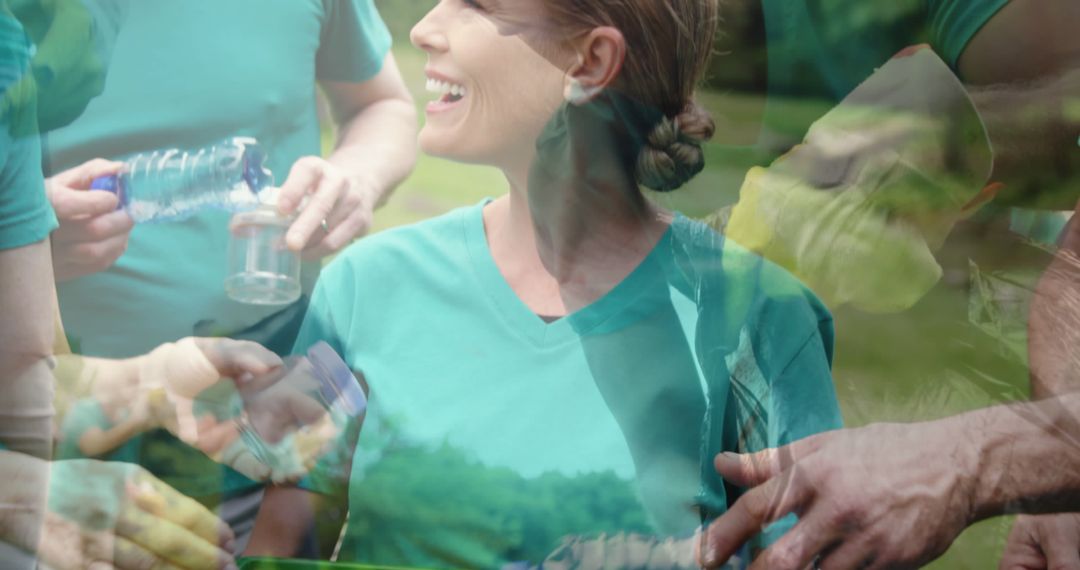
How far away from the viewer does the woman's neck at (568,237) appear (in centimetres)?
128

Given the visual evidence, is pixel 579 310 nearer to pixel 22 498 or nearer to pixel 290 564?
pixel 290 564

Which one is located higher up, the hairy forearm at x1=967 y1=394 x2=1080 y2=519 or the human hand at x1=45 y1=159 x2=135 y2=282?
the human hand at x1=45 y1=159 x2=135 y2=282

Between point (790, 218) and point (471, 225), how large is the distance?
1.15 feet

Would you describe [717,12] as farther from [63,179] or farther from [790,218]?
[63,179]

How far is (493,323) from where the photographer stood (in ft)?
4.29

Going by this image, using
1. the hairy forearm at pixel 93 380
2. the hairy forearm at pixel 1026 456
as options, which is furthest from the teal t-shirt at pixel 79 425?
the hairy forearm at pixel 1026 456

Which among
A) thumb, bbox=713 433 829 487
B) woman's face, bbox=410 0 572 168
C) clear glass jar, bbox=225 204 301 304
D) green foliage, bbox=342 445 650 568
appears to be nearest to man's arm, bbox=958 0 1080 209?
thumb, bbox=713 433 829 487

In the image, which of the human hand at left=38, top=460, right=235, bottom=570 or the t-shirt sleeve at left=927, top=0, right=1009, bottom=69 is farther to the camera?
the human hand at left=38, top=460, right=235, bottom=570

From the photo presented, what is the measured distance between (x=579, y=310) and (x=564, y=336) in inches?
1.3

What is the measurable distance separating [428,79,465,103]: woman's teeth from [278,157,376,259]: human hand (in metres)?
0.14

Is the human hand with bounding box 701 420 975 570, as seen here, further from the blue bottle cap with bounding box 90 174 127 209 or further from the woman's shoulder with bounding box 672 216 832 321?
the blue bottle cap with bounding box 90 174 127 209

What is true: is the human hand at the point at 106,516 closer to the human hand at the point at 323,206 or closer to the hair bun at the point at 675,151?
the human hand at the point at 323,206

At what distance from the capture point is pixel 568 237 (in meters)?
1.30

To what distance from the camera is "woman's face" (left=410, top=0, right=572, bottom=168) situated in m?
1.23
